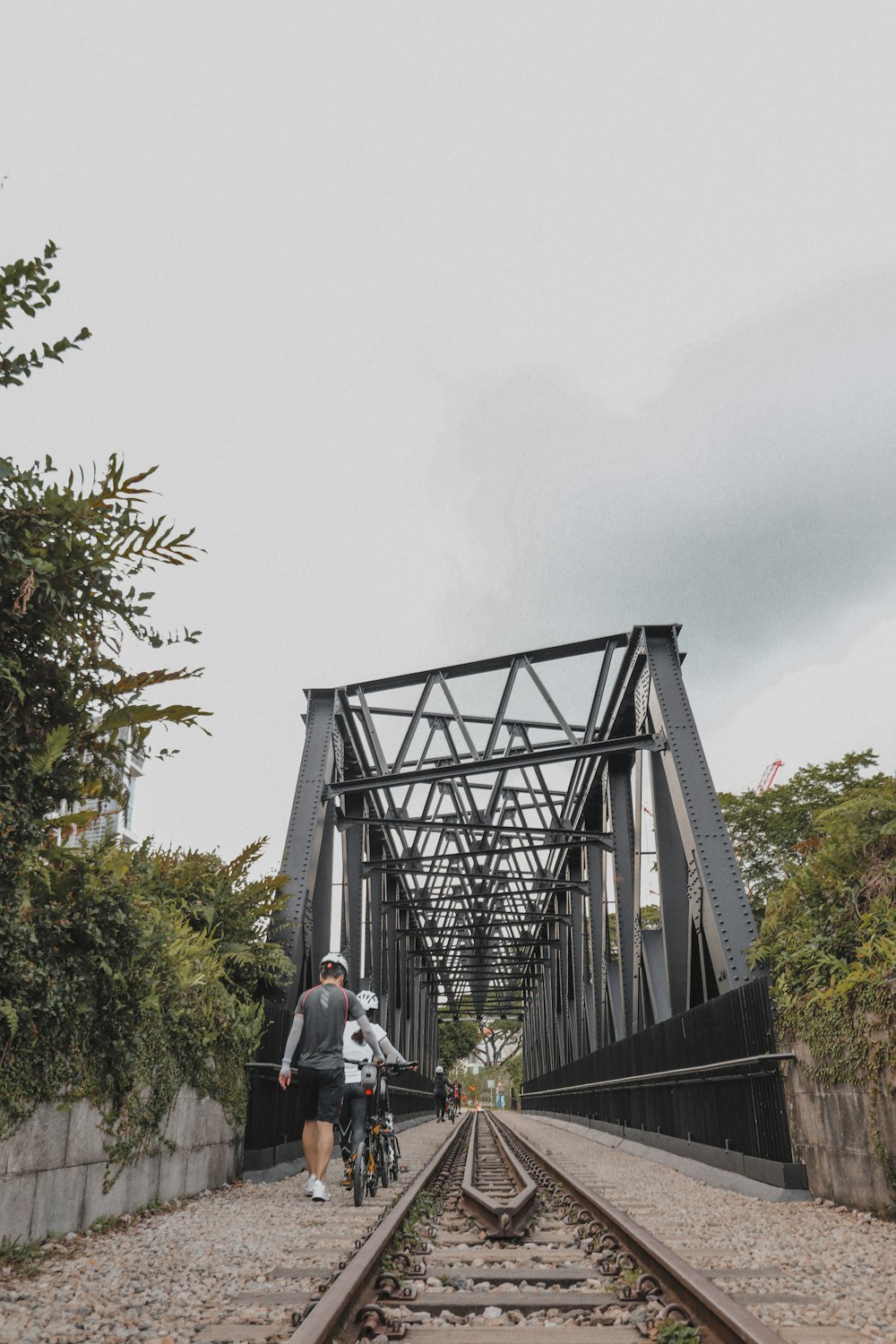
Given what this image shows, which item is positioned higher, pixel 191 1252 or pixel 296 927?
pixel 296 927

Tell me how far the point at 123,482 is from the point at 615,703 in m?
11.4

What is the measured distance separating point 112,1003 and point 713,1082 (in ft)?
20.1

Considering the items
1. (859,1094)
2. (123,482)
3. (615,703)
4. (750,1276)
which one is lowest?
(750,1276)

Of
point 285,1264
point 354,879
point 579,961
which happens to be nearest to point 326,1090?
point 285,1264

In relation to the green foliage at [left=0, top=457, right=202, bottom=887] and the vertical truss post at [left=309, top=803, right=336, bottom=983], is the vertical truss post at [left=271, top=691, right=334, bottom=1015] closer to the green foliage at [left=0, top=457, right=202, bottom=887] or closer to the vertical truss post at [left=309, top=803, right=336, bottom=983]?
the vertical truss post at [left=309, top=803, right=336, bottom=983]

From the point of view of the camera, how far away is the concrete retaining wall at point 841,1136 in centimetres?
591

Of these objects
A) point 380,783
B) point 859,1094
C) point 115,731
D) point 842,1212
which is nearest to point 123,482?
point 115,731

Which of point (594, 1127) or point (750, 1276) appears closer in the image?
point (750, 1276)

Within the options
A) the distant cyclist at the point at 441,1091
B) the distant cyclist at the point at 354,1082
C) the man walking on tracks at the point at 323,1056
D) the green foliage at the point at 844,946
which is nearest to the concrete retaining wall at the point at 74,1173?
the man walking on tracks at the point at 323,1056

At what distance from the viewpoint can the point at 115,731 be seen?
497 centimetres

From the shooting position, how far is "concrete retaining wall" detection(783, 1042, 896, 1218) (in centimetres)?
591

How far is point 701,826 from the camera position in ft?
34.1

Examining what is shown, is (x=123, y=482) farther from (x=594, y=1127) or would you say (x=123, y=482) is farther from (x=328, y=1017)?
(x=594, y=1127)

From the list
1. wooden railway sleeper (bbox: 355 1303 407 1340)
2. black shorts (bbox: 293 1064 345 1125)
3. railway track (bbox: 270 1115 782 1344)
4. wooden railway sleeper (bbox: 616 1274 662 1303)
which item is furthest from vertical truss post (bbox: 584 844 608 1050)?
wooden railway sleeper (bbox: 355 1303 407 1340)
